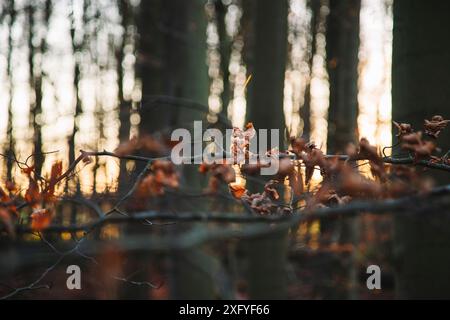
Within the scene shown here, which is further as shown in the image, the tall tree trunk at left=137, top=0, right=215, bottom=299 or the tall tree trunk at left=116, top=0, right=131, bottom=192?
the tall tree trunk at left=116, top=0, right=131, bottom=192

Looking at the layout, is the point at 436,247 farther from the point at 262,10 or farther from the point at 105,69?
the point at 105,69

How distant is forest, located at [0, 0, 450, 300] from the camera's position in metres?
1.81

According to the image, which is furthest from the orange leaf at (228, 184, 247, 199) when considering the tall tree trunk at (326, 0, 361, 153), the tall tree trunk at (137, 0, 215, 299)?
the tall tree trunk at (326, 0, 361, 153)

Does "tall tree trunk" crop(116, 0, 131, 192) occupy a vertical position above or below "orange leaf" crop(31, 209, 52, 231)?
above

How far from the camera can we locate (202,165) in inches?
79.1

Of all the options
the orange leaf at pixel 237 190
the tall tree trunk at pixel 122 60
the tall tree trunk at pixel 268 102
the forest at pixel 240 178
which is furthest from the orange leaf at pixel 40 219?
the tall tree trunk at pixel 122 60

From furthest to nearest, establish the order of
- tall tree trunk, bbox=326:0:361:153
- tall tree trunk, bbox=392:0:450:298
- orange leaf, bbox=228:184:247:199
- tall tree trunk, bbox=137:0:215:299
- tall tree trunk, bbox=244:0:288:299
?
tall tree trunk, bbox=326:0:361:153 → tall tree trunk, bbox=137:0:215:299 → tall tree trunk, bbox=244:0:288:299 → tall tree trunk, bbox=392:0:450:298 → orange leaf, bbox=228:184:247:199

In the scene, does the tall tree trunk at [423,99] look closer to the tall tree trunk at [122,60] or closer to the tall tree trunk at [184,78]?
the tall tree trunk at [184,78]

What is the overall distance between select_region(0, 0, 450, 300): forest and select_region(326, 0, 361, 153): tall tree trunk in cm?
4

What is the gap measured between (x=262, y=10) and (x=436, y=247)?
308 cm

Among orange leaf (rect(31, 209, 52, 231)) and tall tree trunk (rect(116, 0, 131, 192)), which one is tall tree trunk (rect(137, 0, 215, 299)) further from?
tall tree trunk (rect(116, 0, 131, 192))

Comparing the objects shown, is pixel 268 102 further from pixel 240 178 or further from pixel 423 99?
pixel 240 178

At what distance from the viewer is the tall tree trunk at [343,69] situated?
8.28 metres

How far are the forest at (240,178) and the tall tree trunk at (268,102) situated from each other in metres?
0.01
